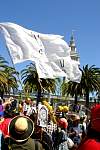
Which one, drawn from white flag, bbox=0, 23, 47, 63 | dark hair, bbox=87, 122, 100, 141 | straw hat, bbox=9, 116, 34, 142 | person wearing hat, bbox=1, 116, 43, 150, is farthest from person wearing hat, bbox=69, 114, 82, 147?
dark hair, bbox=87, 122, 100, 141

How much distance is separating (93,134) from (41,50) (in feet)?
24.3

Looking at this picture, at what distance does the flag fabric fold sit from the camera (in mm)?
10055

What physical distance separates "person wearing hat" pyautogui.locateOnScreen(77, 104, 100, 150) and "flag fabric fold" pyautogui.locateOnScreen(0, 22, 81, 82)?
20.5ft

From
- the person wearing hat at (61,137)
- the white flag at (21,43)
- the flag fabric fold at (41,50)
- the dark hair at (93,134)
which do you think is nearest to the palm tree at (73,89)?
the flag fabric fold at (41,50)

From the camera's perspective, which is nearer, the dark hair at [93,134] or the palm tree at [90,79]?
the dark hair at [93,134]

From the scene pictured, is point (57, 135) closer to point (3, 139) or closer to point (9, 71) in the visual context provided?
point (3, 139)

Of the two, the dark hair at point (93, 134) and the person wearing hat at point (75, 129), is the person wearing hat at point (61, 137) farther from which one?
the dark hair at point (93, 134)

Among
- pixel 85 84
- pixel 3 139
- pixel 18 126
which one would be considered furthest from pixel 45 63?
pixel 85 84

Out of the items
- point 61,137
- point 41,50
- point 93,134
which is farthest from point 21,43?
point 93,134

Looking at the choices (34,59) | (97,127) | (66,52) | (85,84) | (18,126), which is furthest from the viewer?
(85,84)

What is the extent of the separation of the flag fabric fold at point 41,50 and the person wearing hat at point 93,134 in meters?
6.25

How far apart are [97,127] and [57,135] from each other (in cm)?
744

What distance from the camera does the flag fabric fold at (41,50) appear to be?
33.0 feet

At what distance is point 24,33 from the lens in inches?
420
